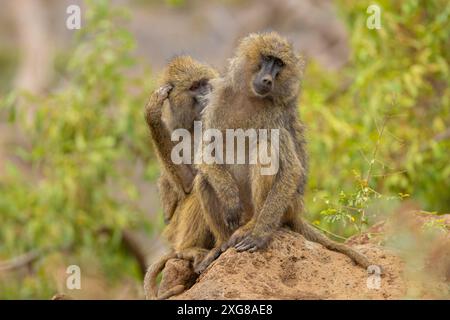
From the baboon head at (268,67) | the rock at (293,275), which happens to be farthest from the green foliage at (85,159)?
the rock at (293,275)

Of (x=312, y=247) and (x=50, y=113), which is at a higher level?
(x=50, y=113)

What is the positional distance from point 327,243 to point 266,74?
117cm

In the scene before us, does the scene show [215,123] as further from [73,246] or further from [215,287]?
[73,246]

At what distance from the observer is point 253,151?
569 centimetres

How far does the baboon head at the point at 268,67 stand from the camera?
5.77 metres

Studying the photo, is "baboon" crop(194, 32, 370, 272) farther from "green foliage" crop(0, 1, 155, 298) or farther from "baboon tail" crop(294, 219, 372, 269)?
"green foliage" crop(0, 1, 155, 298)

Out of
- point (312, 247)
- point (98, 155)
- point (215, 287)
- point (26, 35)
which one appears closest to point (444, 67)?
point (98, 155)

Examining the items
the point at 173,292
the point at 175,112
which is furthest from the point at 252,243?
the point at 175,112

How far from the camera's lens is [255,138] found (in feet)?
18.9

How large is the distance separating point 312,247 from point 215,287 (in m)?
0.87

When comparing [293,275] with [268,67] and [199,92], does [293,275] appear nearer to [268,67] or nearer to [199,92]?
[268,67]

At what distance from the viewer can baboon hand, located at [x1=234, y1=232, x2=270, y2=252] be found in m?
5.35

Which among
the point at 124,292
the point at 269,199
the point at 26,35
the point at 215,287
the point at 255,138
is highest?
the point at 26,35

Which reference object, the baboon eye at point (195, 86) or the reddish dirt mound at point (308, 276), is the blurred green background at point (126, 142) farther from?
the reddish dirt mound at point (308, 276)
